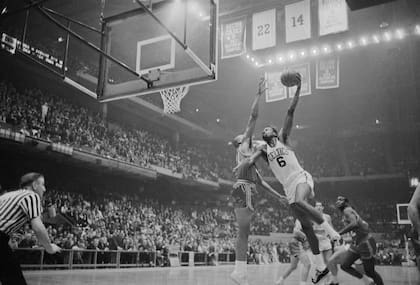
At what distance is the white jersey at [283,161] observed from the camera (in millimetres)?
5160

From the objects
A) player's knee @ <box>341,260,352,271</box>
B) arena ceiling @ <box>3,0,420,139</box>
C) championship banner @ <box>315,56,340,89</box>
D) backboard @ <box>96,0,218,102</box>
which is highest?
arena ceiling @ <box>3,0,420,139</box>

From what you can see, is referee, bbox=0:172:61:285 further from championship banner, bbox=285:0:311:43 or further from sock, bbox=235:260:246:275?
championship banner, bbox=285:0:311:43

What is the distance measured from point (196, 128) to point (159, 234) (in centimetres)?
1260

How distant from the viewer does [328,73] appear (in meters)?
16.7

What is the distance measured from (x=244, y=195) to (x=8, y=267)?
3.07 metres

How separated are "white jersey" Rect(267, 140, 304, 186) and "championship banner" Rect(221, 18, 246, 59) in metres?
9.52

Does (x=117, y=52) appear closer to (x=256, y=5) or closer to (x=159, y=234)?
(x=256, y=5)

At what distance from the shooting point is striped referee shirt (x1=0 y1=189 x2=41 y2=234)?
360 cm

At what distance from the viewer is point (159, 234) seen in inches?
763

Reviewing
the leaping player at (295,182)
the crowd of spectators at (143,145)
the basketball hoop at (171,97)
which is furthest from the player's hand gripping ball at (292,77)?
the crowd of spectators at (143,145)

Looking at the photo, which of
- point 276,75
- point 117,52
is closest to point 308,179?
point 117,52

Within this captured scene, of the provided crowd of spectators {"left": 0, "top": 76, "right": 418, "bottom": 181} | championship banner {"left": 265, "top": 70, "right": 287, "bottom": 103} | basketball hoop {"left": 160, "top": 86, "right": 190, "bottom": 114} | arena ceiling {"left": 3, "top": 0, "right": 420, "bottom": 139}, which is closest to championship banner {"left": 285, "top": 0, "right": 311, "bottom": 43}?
arena ceiling {"left": 3, "top": 0, "right": 420, "bottom": 139}

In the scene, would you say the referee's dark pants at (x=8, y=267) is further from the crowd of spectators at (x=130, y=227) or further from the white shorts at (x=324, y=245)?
the crowd of spectators at (x=130, y=227)

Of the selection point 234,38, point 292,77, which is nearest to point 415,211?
point 292,77
